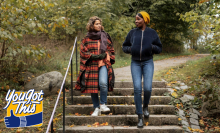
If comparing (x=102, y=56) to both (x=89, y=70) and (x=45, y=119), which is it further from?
(x=45, y=119)

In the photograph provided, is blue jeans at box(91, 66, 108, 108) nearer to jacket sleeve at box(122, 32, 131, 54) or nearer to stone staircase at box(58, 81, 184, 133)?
stone staircase at box(58, 81, 184, 133)

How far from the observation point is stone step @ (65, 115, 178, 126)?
3.54 m

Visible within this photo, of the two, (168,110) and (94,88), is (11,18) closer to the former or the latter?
(94,88)

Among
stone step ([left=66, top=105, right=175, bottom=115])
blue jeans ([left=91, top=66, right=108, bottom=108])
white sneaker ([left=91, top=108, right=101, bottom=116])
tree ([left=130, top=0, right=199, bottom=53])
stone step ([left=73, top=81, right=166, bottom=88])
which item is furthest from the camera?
tree ([left=130, top=0, right=199, bottom=53])

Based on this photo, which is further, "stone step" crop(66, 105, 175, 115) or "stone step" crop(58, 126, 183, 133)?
"stone step" crop(66, 105, 175, 115)

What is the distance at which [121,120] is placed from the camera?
354cm

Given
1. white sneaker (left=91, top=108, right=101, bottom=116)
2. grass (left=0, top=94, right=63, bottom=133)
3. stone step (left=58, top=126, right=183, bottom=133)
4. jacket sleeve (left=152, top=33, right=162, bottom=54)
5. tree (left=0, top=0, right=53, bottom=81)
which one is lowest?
grass (left=0, top=94, right=63, bottom=133)

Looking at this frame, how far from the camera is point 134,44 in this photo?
320 centimetres

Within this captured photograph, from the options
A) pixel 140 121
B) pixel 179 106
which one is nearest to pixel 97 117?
pixel 140 121

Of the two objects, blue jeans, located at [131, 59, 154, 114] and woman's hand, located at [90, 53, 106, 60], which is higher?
woman's hand, located at [90, 53, 106, 60]

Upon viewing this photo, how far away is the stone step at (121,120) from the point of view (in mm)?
3541

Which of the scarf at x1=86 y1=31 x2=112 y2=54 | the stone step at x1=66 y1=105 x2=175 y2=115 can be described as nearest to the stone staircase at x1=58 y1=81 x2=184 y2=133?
the stone step at x1=66 y1=105 x2=175 y2=115

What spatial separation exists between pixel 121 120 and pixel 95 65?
1.03 meters

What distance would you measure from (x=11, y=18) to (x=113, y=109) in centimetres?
261
